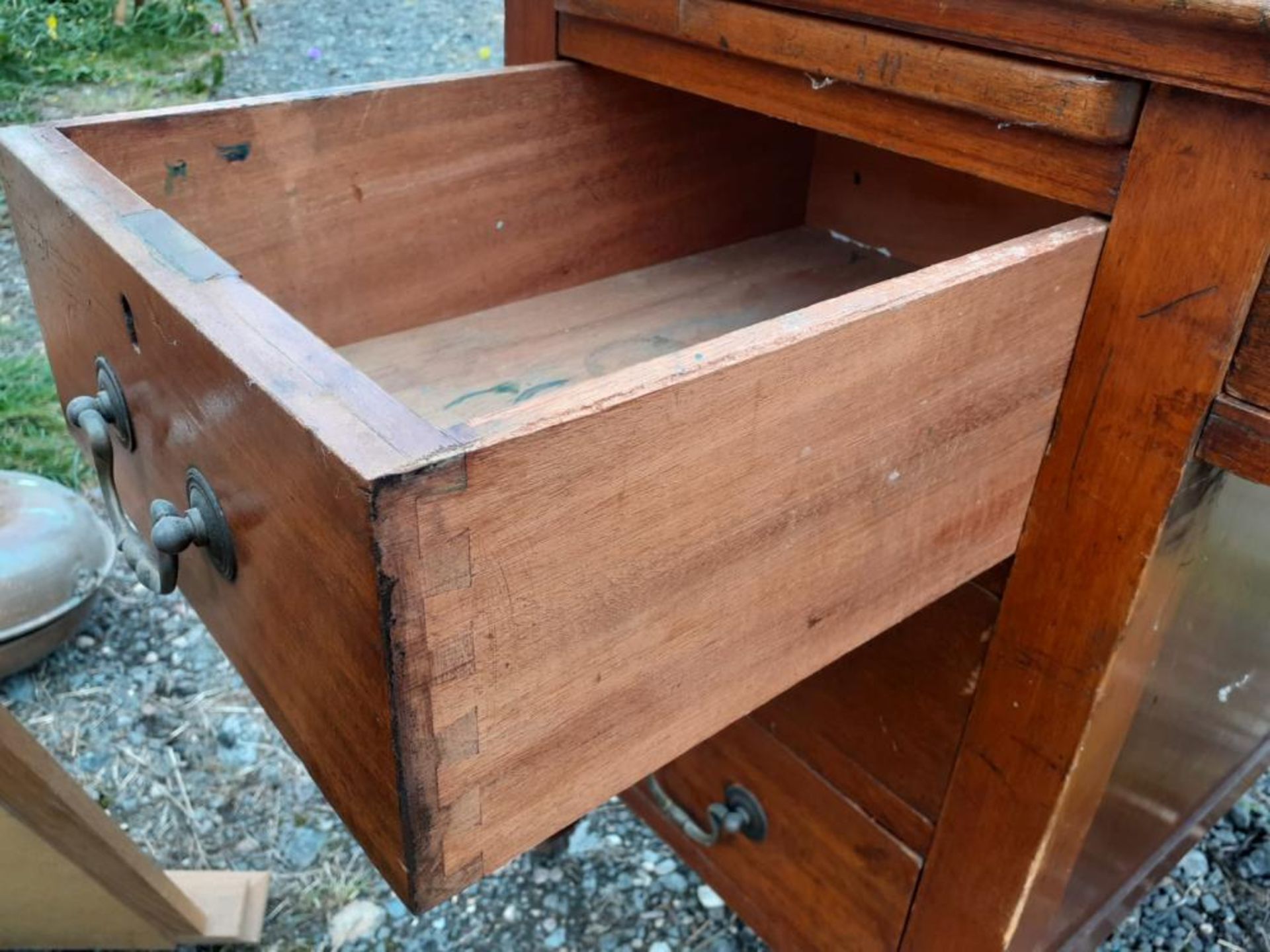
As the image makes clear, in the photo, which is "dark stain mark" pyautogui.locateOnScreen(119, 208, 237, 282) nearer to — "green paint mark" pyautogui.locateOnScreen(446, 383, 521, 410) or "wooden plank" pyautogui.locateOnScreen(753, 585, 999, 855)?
"green paint mark" pyautogui.locateOnScreen(446, 383, 521, 410)

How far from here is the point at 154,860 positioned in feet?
4.76

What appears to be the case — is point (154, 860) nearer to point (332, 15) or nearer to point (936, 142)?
point (936, 142)

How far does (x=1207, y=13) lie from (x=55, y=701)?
1.73 m

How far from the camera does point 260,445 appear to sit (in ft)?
1.56

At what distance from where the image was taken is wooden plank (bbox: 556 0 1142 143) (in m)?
0.66

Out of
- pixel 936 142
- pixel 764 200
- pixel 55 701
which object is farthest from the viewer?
pixel 55 701

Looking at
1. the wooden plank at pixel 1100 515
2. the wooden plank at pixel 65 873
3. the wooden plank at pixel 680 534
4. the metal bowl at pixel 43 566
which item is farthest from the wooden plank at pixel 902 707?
the metal bowl at pixel 43 566

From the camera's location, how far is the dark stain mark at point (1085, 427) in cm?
70

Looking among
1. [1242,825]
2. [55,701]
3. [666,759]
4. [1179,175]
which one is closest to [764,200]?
[1179,175]

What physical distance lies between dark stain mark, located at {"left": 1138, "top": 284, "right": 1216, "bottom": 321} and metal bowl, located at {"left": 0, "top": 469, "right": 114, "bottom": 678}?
5.13 feet

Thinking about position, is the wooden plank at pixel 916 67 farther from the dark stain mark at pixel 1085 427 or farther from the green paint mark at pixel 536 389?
the green paint mark at pixel 536 389

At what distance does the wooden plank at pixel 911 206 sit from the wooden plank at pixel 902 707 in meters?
0.38

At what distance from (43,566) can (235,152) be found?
3.54ft

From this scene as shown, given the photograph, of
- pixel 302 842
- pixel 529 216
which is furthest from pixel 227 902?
pixel 529 216
